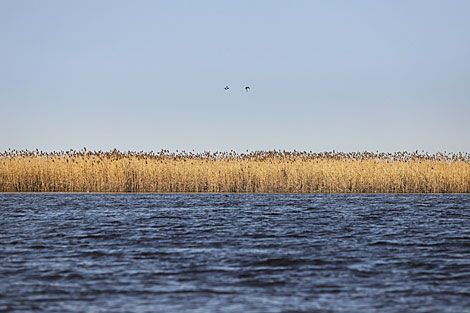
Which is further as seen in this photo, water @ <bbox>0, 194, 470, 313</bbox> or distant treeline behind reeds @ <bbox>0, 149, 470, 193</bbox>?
distant treeline behind reeds @ <bbox>0, 149, 470, 193</bbox>

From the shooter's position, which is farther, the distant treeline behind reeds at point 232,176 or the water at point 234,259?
the distant treeline behind reeds at point 232,176

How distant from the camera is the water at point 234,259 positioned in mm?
7219

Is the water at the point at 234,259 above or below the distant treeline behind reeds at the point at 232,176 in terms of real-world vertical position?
below

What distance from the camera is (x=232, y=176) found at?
27.2 metres

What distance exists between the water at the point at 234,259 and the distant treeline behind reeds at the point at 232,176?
278 inches

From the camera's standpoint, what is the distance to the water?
7219 mm

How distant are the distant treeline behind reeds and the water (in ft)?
23.2

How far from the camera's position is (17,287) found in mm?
7898

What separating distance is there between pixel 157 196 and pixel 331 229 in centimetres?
1188

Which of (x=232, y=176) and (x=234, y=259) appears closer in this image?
(x=234, y=259)

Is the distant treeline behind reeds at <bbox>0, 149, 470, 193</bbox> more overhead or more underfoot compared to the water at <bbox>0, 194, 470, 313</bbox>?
more overhead

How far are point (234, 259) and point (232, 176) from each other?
17101mm

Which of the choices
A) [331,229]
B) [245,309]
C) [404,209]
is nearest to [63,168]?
[404,209]

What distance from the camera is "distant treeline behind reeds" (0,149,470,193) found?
2692 cm
